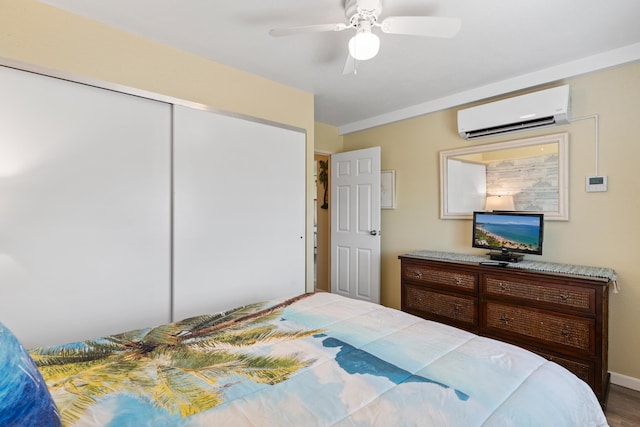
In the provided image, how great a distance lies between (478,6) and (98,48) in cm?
238

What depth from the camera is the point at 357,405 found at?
916mm

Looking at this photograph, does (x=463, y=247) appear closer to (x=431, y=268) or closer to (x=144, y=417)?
(x=431, y=268)

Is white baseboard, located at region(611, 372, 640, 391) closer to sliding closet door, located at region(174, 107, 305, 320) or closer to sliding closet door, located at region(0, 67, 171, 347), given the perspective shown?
sliding closet door, located at region(174, 107, 305, 320)

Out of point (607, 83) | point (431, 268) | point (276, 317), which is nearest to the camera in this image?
point (276, 317)

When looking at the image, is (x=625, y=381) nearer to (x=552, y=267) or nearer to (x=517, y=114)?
(x=552, y=267)

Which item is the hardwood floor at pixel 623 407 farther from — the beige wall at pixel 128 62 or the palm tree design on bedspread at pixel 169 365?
the beige wall at pixel 128 62

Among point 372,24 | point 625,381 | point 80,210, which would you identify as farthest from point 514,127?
point 80,210

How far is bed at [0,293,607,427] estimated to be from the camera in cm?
85

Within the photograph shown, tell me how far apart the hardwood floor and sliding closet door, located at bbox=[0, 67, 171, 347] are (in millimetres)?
3071

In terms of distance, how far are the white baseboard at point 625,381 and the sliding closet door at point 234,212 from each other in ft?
8.45

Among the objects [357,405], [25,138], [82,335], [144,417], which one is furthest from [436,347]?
[25,138]

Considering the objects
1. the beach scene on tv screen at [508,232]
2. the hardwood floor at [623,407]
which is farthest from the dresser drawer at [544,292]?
the hardwood floor at [623,407]

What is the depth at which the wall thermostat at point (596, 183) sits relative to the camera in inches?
97.8

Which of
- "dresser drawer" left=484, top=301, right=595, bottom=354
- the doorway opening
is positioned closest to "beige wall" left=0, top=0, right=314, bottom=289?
the doorway opening
